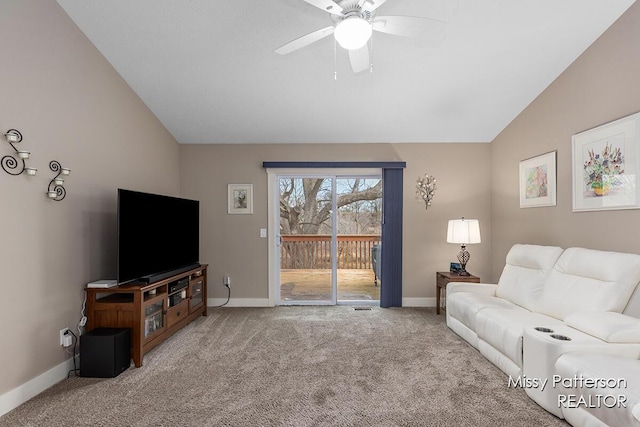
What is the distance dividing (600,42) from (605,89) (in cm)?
41

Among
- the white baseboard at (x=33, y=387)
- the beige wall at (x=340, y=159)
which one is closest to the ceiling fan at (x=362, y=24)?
the beige wall at (x=340, y=159)

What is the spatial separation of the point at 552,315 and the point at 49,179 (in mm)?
4042

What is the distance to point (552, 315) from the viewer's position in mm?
2732

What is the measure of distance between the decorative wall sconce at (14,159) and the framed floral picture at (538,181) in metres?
4.40

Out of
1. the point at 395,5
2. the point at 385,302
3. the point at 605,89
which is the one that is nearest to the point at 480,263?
the point at 385,302

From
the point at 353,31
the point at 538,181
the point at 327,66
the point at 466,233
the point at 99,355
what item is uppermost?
the point at 327,66

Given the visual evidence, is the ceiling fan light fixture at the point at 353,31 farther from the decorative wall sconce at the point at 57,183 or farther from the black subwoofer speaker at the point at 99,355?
the black subwoofer speaker at the point at 99,355

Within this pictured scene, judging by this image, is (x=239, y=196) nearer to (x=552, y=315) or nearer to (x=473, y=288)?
(x=473, y=288)

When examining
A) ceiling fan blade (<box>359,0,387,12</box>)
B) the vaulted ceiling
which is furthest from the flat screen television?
ceiling fan blade (<box>359,0,387,12</box>)

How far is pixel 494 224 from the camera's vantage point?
4.52m

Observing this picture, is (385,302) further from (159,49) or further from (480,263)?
(159,49)

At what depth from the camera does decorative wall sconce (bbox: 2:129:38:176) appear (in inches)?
84.5

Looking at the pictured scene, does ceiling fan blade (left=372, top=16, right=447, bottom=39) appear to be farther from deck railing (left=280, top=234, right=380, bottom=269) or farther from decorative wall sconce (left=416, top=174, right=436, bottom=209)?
deck railing (left=280, top=234, right=380, bottom=269)

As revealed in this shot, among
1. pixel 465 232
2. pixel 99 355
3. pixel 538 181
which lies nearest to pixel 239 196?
pixel 99 355
